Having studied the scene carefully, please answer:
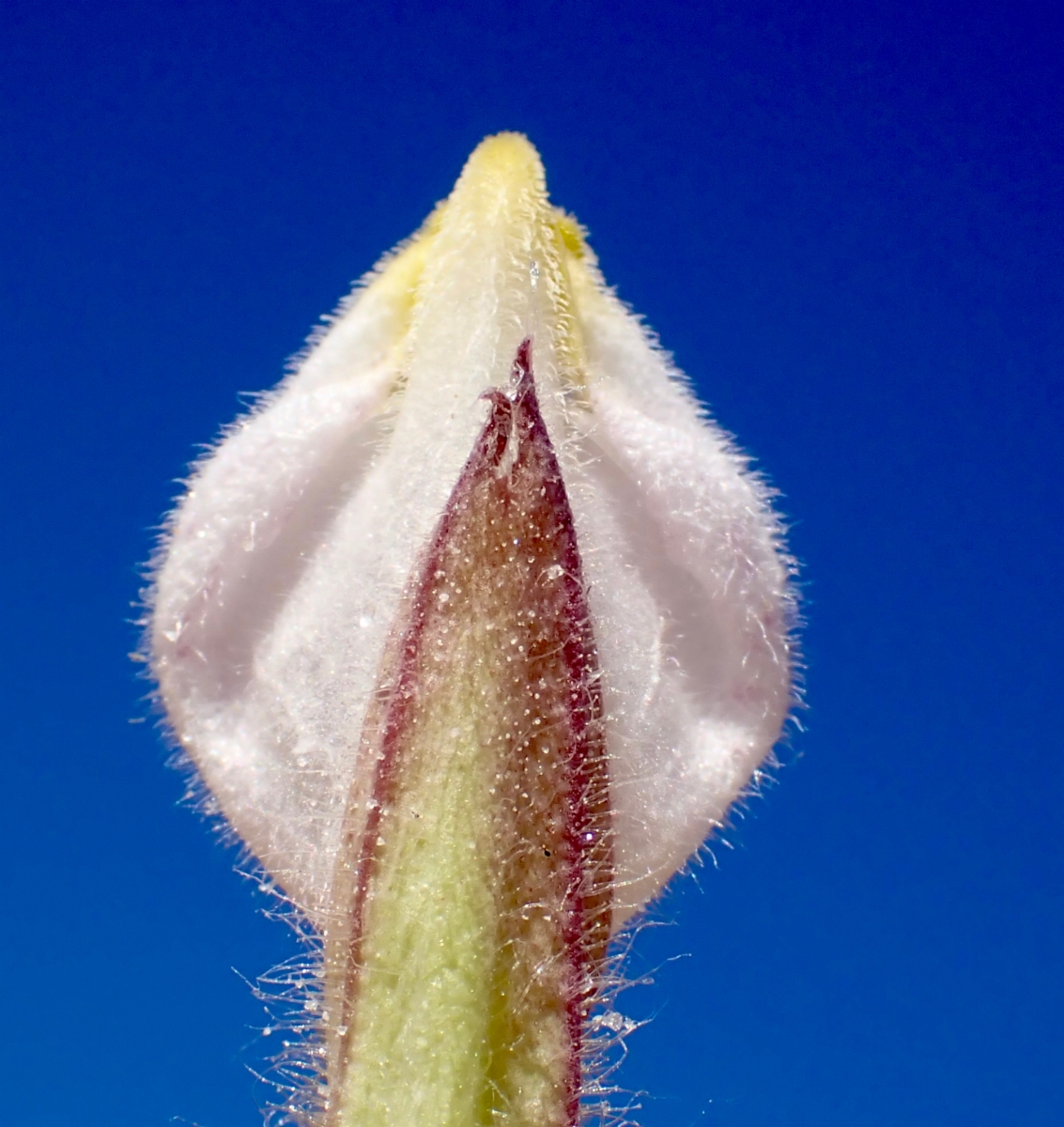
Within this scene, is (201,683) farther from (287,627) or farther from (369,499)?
(369,499)

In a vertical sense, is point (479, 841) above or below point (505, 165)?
below

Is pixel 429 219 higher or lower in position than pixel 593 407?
higher

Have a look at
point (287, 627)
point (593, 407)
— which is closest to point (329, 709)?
point (287, 627)

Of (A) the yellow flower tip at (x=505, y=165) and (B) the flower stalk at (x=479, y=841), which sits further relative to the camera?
(A) the yellow flower tip at (x=505, y=165)

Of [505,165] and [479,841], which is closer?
[479,841]

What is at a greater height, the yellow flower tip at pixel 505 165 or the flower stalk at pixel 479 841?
the yellow flower tip at pixel 505 165

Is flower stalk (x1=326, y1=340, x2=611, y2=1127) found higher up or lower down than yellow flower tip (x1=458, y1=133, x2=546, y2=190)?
lower down

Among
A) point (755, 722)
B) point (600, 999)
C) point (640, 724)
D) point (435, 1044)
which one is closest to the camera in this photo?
point (435, 1044)

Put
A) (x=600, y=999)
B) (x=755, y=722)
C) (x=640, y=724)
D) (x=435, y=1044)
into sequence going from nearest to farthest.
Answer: (x=435, y=1044) → (x=600, y=999) → (x=640, y=724) → (x=755, y=722)

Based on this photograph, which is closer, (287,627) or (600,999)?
(600,999)

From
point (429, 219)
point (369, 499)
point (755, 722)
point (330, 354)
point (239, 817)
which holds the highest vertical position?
point (429, 219)

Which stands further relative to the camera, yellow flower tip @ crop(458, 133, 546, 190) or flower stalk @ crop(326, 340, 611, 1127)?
yellow flower tip @ crop(458, 133, 546, 190)
